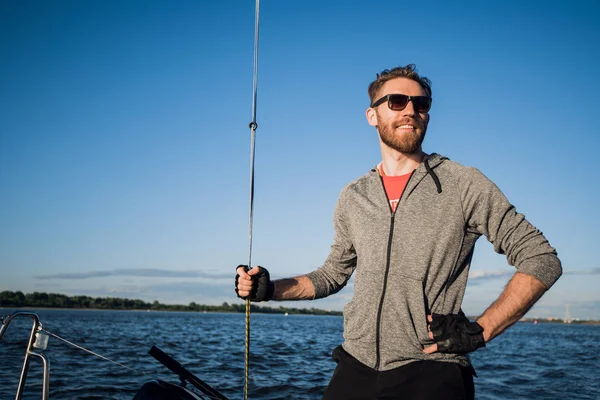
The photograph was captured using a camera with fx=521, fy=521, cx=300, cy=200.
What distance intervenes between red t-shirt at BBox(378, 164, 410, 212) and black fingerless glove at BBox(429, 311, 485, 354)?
69 cm

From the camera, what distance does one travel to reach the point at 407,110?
303 centimetres

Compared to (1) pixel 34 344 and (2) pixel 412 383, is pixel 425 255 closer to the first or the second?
(2) pixel 412 383

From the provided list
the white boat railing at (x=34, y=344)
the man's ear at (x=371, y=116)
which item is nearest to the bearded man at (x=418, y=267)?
the man's ear at (x=371, y=116)

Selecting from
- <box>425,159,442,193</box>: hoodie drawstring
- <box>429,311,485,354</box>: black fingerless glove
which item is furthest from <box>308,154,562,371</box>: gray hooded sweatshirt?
<box>429,311,485,354</box>: black fingerless glove

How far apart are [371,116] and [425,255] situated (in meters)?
1.08

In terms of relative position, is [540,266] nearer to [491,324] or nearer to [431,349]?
[491,324]

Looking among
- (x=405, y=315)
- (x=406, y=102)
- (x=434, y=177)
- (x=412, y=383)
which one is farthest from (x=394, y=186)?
(x=412, y=383)

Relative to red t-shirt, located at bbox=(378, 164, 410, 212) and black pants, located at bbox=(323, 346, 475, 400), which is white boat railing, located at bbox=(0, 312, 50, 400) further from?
red t-shirt, located at bbox=(378, 164, 410, 212)

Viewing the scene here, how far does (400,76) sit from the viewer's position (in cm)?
318

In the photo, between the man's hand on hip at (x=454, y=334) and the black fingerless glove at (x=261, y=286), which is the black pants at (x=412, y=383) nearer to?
the man's hand on hip at (x=454, y=334)

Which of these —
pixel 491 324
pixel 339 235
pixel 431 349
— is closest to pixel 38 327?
pixel 339 235

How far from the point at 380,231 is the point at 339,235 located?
2.03 feet

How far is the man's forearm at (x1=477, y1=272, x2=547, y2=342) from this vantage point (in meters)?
2.41

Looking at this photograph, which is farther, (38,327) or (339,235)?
(38,327)
